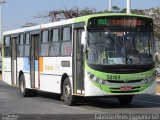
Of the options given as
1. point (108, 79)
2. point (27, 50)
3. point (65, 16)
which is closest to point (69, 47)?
point (108, 79)

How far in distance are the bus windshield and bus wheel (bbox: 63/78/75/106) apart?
179cm

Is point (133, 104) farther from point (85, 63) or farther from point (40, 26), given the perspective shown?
point (40, 26)

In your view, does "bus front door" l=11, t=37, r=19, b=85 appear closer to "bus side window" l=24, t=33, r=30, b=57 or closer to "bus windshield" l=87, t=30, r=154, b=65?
"bus side window" l=24, t=33, r=30, b=57

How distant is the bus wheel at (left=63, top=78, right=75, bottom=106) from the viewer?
19531mm

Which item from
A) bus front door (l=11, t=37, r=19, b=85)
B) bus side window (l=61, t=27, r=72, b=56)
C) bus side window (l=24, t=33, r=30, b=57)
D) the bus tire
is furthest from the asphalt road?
bus front door (l=11, t=37, r=19, b=85)

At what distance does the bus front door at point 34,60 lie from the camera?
23.8 meters

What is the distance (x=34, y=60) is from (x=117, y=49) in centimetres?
662

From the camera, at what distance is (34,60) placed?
24.1 m

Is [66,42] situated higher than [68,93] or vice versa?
[66,42]

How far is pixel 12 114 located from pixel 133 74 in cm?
409

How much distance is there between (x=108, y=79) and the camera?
18.1m

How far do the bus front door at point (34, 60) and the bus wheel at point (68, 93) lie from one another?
3677mm

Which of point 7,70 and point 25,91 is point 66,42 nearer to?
point 25,91

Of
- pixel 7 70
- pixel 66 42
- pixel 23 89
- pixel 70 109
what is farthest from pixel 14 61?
pixel 70 109
